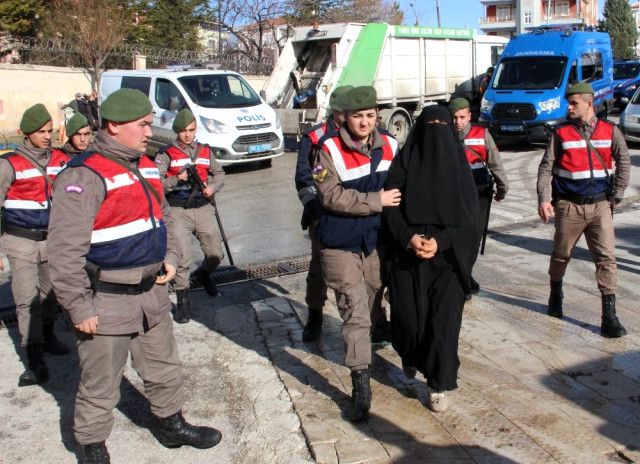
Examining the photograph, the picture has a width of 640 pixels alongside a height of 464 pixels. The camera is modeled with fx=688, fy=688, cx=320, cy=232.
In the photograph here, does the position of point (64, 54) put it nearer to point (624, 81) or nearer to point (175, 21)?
point (175, 21)

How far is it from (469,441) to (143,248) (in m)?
1.99

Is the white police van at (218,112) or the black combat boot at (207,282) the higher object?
the white police van at (218,112)

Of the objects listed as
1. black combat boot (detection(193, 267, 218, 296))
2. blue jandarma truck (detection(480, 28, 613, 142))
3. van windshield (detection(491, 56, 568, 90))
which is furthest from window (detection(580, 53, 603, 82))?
black combat boot (detection(193, 267, 218, 296))

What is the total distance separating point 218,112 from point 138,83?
264 centimetres

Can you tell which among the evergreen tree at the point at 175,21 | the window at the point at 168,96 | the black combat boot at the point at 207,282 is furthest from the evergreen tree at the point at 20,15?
the black combat boot at the point at 207,282

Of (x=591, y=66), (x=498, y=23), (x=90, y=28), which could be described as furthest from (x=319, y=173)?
(x=498, y=23)

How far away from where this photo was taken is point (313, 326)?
17.1 feet

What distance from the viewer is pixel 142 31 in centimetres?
3244

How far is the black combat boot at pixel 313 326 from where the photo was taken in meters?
5.21

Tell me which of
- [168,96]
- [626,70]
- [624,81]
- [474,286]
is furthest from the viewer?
[626,70]

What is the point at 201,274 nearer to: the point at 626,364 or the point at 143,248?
the point at 143,248

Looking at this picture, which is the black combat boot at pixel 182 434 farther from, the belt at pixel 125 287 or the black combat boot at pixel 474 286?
the black combat boot at pixel 474 286

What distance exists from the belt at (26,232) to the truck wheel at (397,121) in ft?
40.3

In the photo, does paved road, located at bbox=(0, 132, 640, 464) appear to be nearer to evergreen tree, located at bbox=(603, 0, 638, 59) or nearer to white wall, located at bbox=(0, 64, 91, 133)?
white wall, located at bbox=(0, 64, 91, 133)
